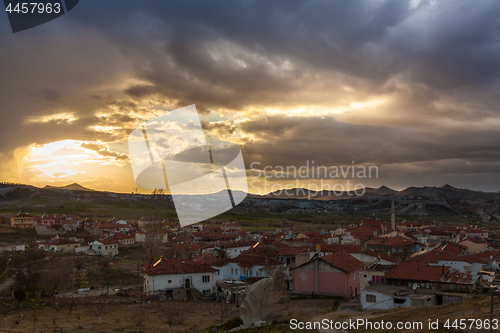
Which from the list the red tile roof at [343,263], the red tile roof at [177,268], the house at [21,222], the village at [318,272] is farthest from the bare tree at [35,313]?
the house at [21,222]

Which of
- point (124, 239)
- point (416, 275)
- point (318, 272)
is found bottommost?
point (124, 239)

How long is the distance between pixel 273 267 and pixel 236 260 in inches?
156

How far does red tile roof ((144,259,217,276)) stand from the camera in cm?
3178

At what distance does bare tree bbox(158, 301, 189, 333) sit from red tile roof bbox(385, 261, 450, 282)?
47.8 ft

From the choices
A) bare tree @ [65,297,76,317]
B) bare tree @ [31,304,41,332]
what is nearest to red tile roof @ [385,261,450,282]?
bare tree @ [65,297,76,317]

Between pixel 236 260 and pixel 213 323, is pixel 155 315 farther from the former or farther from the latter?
pixel 236 260

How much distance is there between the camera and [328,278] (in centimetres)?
2761

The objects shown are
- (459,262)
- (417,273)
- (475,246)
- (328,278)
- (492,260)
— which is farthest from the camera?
(475,246)

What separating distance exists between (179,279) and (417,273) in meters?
18.9

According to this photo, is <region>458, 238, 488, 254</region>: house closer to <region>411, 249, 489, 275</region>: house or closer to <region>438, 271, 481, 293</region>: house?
<region>411, 249, 489, 275</region>: house

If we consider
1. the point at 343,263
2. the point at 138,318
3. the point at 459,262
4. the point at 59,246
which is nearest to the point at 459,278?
the point at 343,263

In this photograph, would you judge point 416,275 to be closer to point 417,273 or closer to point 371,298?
point 417,273

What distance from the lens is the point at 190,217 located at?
117438 millimetres

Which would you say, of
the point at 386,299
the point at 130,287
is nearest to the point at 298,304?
the point at 386,299
